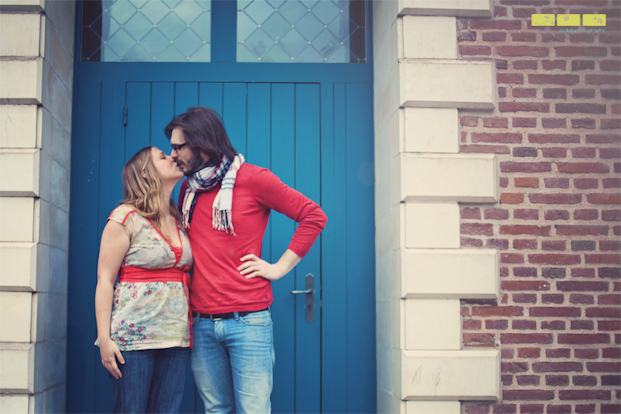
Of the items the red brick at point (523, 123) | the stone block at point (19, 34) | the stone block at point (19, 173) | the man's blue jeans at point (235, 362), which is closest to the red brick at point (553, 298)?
the red brick at point (523, 123)

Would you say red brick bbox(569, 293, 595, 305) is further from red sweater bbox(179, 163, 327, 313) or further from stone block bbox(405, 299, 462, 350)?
red sweater bbox(179, 163, 327, 313)

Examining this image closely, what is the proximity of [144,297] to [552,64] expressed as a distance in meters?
2.83

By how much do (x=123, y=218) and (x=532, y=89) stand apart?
2.57 m

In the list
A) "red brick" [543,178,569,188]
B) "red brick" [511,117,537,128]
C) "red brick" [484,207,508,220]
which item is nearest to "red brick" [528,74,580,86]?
"red brick" [511,117,537,128]

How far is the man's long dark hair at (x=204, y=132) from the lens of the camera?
7.84 ft

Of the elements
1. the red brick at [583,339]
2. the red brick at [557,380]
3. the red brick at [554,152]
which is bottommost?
the red brick at [557,380]

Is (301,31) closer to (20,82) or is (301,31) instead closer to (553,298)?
(20,82)

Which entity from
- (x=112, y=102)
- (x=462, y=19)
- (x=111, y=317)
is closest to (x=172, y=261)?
(x=111, y=317)

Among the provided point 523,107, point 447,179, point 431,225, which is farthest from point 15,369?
point 523,107

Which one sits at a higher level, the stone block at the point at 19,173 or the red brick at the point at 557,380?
the stone block at the point at 19,173

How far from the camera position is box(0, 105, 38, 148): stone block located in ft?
9.21

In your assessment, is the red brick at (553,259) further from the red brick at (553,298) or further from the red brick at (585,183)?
the red brick at (585,183)

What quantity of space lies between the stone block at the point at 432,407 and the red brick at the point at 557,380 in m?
0.58

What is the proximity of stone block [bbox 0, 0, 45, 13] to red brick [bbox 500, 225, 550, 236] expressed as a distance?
3.21 m
